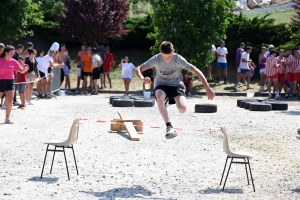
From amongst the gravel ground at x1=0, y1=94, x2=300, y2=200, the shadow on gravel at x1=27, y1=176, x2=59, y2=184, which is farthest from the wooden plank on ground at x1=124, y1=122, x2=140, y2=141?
the shadow on gravel at x1=27, y1=176, x2=59, y2=184

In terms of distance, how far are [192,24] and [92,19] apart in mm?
5206

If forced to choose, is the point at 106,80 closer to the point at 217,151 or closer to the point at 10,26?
the point at 10,26

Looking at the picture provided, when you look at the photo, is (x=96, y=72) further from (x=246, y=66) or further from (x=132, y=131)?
(x=132, y=131)

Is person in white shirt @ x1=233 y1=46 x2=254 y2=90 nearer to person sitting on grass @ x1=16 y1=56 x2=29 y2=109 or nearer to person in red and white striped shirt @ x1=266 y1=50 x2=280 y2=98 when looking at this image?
person in red and white striped shirt @ x1=266 y1=50 x2=280 y2=98

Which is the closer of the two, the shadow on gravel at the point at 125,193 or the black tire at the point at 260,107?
the shadow on gravel at the point at 125,193

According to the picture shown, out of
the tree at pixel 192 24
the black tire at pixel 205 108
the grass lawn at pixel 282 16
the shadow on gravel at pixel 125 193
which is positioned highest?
the grass lawn at pixel 282 16

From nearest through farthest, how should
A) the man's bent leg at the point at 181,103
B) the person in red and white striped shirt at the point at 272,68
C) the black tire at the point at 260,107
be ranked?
the man's bent leg at the point at 181,103
the black tire at the point at 260,107
the person in red and white striped shirt at the point at 272,68

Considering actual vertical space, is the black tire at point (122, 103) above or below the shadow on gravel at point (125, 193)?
above

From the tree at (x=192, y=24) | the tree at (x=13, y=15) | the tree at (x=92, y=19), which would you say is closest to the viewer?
the tree at (x=192, y=24)

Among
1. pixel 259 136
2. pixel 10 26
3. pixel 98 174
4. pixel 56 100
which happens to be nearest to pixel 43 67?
pixel 56 100

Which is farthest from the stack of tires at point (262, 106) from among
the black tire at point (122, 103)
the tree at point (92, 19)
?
the tree at point (92, 19)

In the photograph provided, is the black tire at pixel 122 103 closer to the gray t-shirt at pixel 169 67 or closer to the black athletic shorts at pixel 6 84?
the black athletic shorts at pixel 6 84

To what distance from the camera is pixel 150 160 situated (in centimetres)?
1212

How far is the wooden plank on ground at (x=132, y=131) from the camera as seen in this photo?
14.6m
